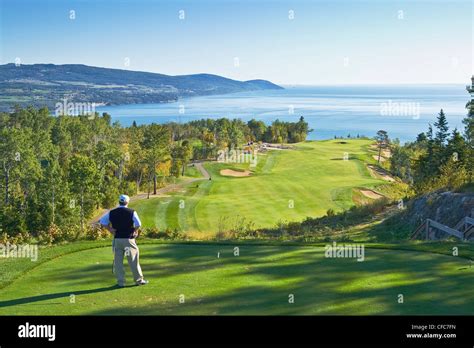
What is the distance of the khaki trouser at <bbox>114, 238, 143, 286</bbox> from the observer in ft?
33.1

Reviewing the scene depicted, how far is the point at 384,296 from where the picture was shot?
8.69 meters

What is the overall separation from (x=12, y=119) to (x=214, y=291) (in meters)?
104

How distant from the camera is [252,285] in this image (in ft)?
31.9

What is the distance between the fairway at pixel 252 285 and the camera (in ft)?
27.3

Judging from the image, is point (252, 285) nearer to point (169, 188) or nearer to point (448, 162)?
point (448, 162)

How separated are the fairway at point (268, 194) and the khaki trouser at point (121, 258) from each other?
17574 mm

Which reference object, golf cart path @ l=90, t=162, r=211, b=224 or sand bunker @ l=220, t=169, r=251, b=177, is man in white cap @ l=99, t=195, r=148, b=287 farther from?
sand bunker @ l=220, t=169, r=251, b=177

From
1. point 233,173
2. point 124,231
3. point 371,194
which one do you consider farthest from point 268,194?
point 124,231

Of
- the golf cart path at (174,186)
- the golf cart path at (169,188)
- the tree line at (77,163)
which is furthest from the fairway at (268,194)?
the tree line at (77,163)

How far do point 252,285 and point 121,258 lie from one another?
289 cm

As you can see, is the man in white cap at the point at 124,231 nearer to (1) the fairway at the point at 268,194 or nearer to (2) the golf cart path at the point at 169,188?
(1) the fairway at the point at 268,194

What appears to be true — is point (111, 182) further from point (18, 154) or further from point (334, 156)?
point (334, 156)

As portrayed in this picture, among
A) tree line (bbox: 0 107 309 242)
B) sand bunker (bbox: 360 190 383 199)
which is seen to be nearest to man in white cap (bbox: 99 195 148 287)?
tree line (bbox: 0 107 309 242)

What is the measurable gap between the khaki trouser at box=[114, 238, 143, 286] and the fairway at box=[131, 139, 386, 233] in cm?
1757
